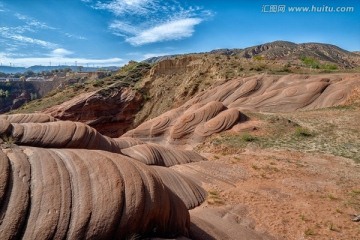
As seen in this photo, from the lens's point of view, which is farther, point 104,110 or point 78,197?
point 104,110

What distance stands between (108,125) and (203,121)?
22589 millimetres

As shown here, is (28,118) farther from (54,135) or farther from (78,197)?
(78,197)

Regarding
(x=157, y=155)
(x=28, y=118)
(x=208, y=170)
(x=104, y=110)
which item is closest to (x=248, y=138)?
(x=208, y=170)

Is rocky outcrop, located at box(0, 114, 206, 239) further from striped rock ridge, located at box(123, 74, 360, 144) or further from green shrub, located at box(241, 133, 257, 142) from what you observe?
striped rock ridge, located at box(123, 74, 360, 144)

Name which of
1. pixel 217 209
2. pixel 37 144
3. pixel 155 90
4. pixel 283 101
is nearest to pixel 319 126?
→ pixel 283 101

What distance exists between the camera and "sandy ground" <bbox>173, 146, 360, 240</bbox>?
27.8 feet

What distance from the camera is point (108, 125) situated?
41.2m

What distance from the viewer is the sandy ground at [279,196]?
8469mm

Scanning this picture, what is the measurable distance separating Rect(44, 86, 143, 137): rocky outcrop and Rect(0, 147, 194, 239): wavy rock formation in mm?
34906

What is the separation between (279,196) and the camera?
420 inches

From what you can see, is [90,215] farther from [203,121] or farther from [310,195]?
[203,121]

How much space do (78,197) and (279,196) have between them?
781 centimetres

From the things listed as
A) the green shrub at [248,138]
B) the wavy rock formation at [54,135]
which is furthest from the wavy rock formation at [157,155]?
the green shrub at [248,138]

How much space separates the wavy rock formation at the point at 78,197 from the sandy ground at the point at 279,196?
254 centimetres
